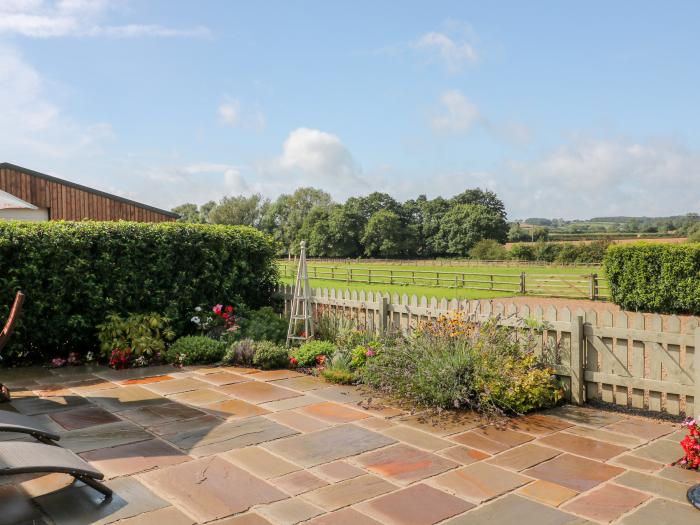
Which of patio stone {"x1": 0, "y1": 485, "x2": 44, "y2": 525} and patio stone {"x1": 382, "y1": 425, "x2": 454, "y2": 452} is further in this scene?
patio stone {"x1": 382, "y1": 425, "x2": 454, "y2": 452}

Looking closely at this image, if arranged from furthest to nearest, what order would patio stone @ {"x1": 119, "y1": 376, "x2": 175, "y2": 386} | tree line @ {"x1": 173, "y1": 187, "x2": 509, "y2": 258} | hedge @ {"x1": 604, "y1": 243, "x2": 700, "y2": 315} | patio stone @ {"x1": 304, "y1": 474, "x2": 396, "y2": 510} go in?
tree line @ {"x1": 173, "y1": 187, "x2": 509, "y2": 258} → hedge @ {"x1": 604, "y1": 243, "x2": 700, "y2": 315} → patio stone @ {"x1": 119, "y1": 376, "x2": 175, "y2": 386} → patio stone @ {"x1": 304, "y1": 474, "x2": 396, "y2": 510}

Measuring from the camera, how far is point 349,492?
10.8 feet

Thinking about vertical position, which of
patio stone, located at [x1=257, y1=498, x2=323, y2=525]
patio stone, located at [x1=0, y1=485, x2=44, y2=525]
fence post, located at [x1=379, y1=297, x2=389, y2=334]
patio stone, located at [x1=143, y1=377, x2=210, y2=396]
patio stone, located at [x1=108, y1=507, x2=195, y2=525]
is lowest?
patio stone, located at [x1=143, y1=377, x2=210, y2=396]

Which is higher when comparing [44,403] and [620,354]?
[620,354]

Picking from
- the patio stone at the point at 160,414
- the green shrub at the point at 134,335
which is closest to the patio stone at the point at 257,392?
the patio stone at the point at 160,414

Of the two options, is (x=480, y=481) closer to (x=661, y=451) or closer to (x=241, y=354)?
(x=661, y=451)

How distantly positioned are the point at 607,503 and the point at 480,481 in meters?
0.74

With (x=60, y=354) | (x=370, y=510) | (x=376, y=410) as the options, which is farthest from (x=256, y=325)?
(x=370, y=510)

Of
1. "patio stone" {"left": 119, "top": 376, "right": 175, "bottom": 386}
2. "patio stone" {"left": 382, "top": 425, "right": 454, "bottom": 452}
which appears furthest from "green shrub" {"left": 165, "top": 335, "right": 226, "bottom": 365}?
"patio stone" {"left": 382, "top": 425, "right": 454, "bottom": 452}

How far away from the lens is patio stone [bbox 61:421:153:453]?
4125 mm

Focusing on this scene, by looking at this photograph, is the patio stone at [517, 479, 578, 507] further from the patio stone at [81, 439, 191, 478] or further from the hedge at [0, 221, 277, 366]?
the hedge at [0, 221, 277, 366]

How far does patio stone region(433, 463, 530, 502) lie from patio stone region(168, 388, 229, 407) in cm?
279

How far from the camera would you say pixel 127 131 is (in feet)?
39.3

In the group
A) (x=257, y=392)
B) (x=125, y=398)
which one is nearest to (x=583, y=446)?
(x=257, y=392)
